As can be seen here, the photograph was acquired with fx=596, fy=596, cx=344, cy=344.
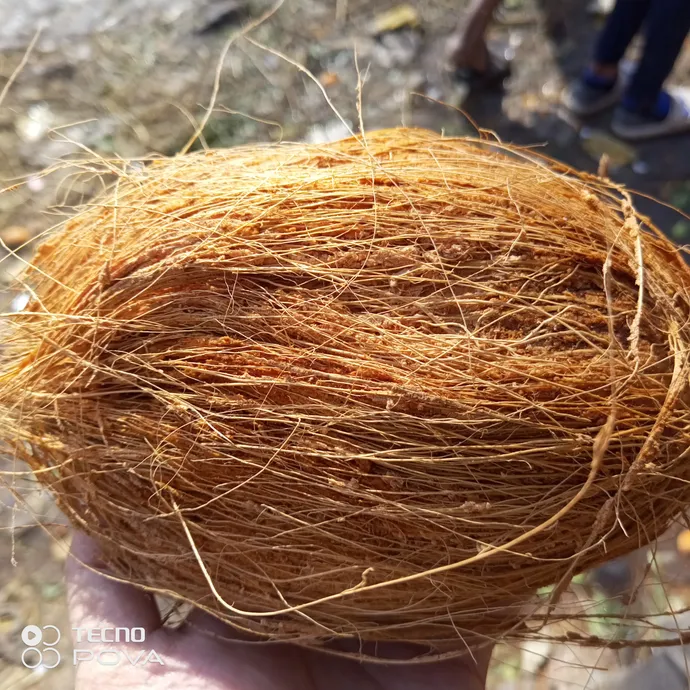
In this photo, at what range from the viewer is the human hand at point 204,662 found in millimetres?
1088

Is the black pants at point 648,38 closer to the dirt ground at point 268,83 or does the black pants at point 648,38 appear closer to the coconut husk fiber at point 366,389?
the dirt ground at point 268,83

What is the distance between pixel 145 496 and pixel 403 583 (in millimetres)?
443

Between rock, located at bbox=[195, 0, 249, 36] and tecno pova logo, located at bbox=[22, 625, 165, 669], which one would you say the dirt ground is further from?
tecno pova logo, located at bbox=[22, 625, 165, 669]

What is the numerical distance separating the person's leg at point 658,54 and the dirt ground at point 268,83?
148mm

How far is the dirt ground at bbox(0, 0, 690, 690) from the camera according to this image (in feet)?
7.68

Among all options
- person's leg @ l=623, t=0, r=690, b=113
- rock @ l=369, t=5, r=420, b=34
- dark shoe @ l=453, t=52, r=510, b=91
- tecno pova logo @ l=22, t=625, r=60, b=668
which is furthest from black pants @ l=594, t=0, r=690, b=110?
tecno pova logo @ l=22, t=625, r=60, b=668

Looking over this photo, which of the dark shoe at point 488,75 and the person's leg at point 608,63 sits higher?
the person's leg at point 608,63

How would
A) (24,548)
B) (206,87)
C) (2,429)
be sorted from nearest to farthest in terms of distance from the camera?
(2,429) → (24,548) → (206,87)

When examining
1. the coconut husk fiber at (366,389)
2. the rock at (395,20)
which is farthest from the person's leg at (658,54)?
the coconut husk fiber at (366,389)

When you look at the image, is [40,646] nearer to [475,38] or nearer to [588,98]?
[475,38]

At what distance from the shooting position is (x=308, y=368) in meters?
0.90

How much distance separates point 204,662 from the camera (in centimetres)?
111

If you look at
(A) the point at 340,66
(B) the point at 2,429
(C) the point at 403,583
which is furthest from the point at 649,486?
(A) the point at 340,66

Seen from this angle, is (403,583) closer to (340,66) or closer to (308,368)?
(308,368)
